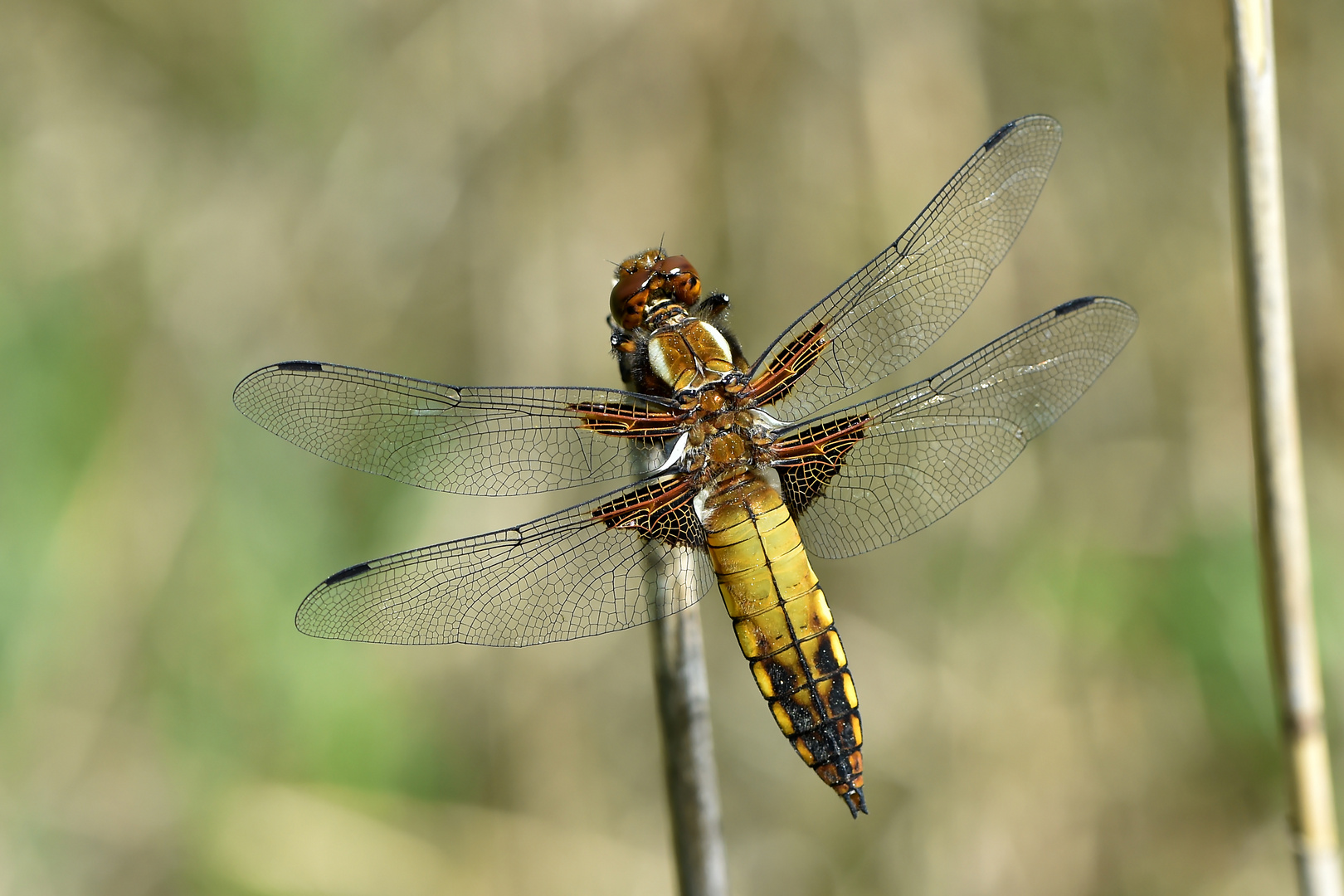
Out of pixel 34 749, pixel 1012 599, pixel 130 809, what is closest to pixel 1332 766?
pixel 1012 599

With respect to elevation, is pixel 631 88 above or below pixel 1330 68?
above

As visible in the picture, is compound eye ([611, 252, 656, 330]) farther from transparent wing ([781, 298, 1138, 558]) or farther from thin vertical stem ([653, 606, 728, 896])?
thin vertical stem ([653, 606, 728, 896])

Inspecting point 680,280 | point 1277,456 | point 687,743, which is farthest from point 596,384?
point 1277,456

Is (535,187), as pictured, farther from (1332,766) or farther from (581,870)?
(1332,766)

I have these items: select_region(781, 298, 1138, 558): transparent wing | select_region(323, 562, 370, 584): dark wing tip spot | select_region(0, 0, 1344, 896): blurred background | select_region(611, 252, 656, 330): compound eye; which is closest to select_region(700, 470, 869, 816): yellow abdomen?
select_region(781, 298, 1138, 558): transparent wing

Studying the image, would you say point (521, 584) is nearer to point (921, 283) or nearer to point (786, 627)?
point (786, 627)

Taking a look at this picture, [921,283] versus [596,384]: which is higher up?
[596,384]
